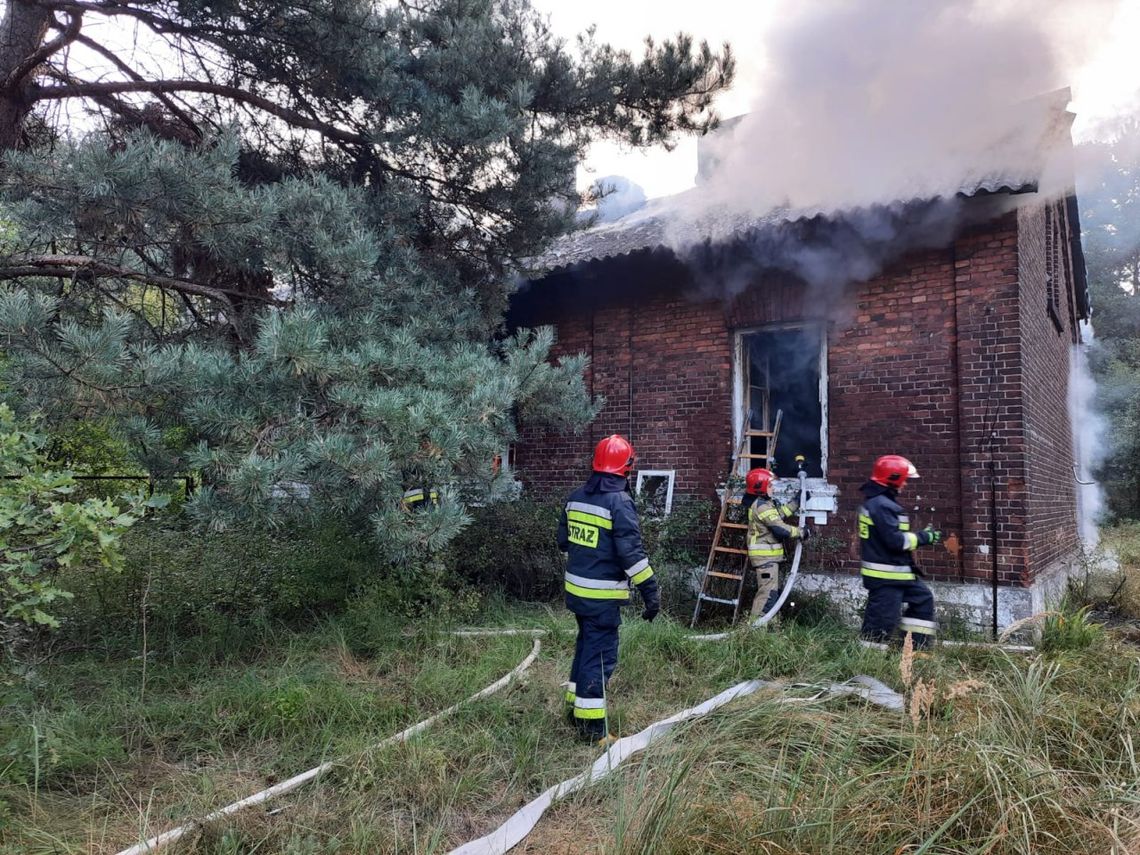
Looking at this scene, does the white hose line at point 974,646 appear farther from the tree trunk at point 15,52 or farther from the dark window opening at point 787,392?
the tree trunk at point 15,52

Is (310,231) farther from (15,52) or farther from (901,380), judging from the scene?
(901,380)

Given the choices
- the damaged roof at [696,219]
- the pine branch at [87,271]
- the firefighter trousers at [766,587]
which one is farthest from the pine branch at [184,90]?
the firefighter trousers at [766,587]

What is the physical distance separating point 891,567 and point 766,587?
1465 mm

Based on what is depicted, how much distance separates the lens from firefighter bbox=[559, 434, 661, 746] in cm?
381

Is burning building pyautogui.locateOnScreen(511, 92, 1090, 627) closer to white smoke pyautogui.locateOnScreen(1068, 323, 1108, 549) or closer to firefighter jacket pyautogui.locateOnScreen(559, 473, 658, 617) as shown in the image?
white smoke pyautogui.locateOnScreen(1068, 323, 1108, 549)

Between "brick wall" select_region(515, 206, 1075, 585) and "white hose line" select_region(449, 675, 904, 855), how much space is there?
2.53 meters

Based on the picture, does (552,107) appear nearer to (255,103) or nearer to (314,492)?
(255,103)

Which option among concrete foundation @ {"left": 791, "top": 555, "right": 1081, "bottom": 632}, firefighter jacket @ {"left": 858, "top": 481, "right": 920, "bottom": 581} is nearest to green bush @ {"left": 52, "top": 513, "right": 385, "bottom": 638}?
firefighter jacket @ {"left": 858, "top": 481, "right": 920, "bottom": 581}

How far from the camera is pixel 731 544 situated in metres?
6.84

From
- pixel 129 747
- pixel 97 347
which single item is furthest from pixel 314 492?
pixel 129 747

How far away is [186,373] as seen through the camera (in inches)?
146

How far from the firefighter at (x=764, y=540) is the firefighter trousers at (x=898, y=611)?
1117mm

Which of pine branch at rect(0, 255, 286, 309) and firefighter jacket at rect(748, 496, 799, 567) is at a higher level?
pine branch at rect(0, 255, 286, 309)

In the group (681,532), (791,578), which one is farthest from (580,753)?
(681,532)
